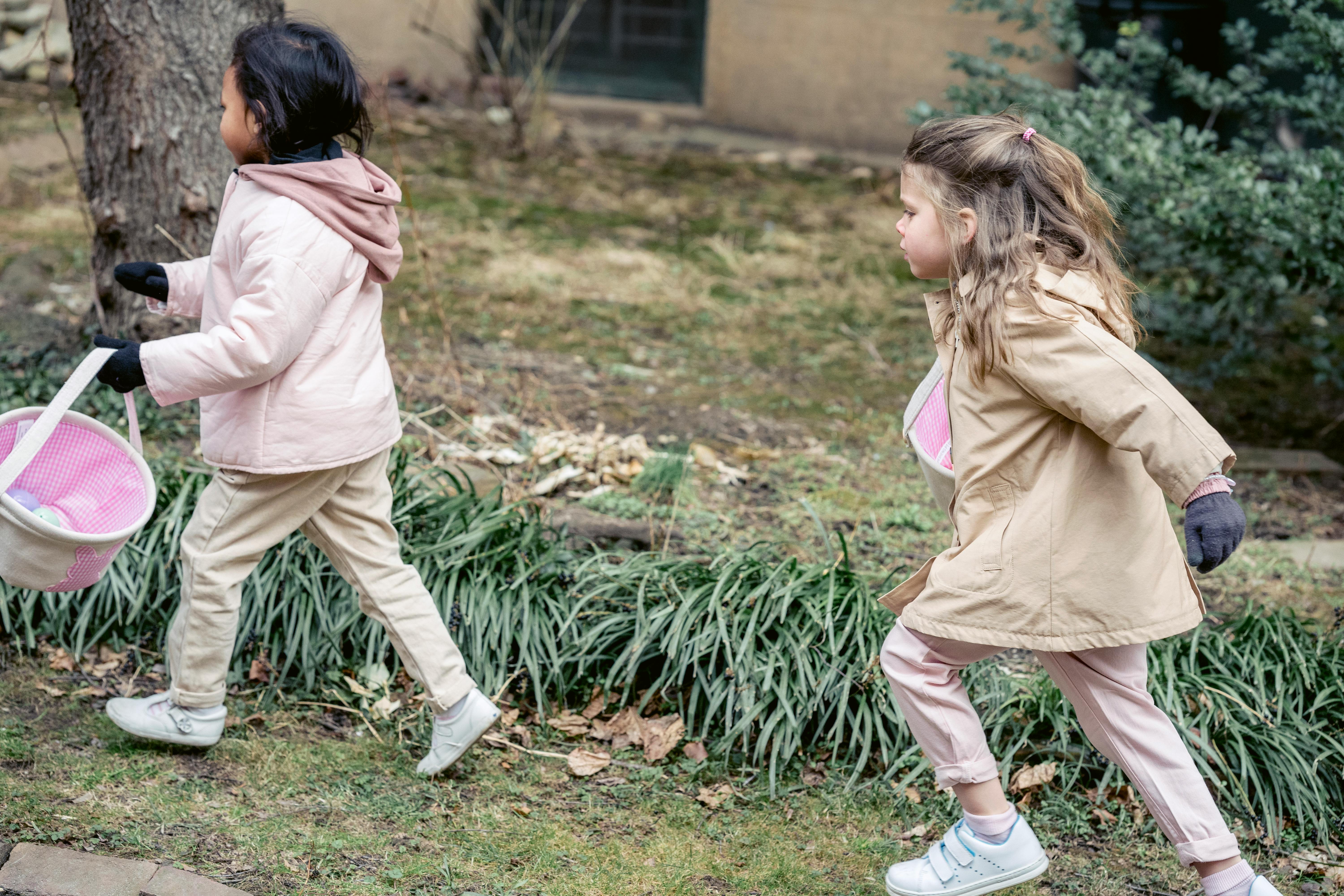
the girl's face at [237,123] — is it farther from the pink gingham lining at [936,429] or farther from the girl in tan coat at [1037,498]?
the pink gingham lining at [936,429]

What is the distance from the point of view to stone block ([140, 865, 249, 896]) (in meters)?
2.35

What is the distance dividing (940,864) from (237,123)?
2.06 m

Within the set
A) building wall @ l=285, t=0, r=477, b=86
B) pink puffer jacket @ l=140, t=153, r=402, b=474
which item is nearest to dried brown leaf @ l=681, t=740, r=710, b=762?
pink puffer jacket @ l=140, t=153, r=402, b=474

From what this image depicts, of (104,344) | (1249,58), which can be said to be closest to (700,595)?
(104,344)

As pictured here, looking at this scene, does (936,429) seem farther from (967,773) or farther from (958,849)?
(958,849)

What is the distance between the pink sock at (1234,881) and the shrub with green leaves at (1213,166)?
2.68m

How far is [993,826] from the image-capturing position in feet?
7.89

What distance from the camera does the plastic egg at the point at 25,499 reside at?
2695mm

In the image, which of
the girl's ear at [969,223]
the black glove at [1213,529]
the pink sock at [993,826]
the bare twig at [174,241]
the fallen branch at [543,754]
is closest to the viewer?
the black glove at [1213,529]

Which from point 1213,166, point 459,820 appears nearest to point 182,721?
point 459,820

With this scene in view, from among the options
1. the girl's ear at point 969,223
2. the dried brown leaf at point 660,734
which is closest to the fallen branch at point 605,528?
the dried brown leaf at point 660,734

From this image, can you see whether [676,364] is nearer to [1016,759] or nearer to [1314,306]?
[1016,759]

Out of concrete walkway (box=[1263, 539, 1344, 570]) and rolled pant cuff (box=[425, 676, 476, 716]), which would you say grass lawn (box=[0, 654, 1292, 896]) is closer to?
rolled pant cuff (box=[425, 676, 476, 716])

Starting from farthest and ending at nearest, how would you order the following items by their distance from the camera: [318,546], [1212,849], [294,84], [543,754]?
1. [543,754]
2. [318,546]
3. [294,84]
4. [1212,849]
